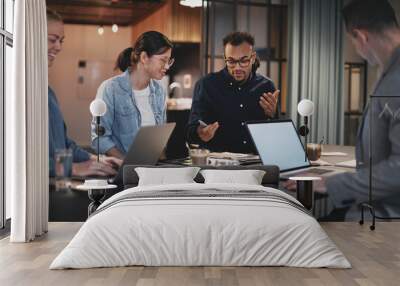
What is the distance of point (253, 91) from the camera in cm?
673

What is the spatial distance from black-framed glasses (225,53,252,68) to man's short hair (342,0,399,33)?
1.18 metres

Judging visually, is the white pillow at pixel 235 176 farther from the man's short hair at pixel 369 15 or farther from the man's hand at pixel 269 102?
the man's short hair at pixel 369 15

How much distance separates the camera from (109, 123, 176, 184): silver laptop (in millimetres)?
6531

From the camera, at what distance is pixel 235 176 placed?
19.5 feet

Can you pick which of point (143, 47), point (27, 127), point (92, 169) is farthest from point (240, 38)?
point (27, 127)

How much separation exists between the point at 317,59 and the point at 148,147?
211cm

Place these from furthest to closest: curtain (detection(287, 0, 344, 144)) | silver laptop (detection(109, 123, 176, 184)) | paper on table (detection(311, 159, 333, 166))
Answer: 1. curtain (detection(287, 0, 344, 144))
2. silver laptop (detection(109, 123, 176, 184))
3. paper on table (detection(311, 159, 333, 166))

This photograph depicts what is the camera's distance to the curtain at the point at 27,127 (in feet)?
17.5

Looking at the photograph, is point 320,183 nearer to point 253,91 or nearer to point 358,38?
point 253,91

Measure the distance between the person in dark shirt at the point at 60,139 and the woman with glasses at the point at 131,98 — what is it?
0.14 m

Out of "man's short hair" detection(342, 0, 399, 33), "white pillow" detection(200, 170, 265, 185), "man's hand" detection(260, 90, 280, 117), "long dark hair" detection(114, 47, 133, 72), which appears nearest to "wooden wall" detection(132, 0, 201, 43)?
"long dark hair" detection(114, 47, 133, 72)

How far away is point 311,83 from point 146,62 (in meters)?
1.84

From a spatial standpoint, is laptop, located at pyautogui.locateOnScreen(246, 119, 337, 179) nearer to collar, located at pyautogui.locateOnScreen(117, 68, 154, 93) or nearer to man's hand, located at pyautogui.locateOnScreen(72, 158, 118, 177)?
collar, located at pyautogui.locateOnScreen(117, 68, 154, 93)

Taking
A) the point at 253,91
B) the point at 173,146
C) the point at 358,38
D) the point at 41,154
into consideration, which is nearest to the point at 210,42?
the point at 253,91
